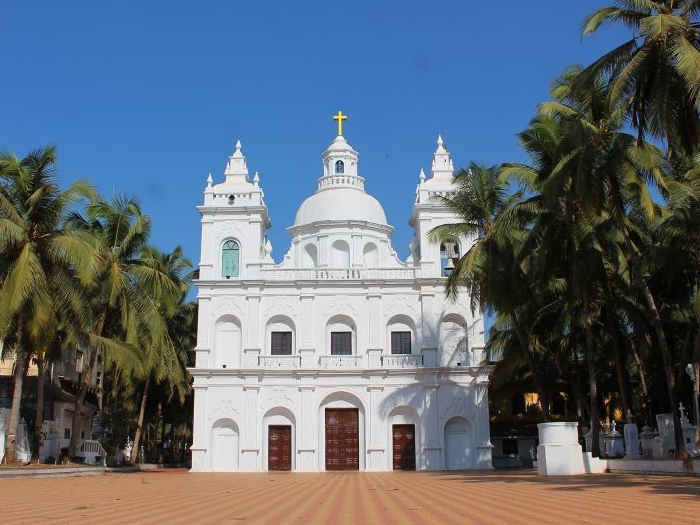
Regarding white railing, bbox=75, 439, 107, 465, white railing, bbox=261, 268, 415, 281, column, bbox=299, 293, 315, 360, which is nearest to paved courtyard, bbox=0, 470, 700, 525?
column, bbox=299, 293, 315, 360

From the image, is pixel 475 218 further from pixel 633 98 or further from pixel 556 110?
pixel 633 98

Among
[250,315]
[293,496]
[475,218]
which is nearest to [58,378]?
[250,315]

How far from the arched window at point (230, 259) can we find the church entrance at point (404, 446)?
11827mm

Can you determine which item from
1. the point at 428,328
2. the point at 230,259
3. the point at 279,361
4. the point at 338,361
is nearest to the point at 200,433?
the point at 279,361

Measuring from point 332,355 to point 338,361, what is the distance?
57 cm

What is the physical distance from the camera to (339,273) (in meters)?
39.8

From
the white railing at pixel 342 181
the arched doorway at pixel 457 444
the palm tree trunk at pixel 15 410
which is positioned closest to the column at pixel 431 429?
the arched doorway at pixel 457 444

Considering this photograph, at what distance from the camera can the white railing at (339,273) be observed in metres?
39.8

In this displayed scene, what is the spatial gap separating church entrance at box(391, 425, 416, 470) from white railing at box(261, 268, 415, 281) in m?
7.83

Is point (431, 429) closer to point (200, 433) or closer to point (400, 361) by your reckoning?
point (400, 361)

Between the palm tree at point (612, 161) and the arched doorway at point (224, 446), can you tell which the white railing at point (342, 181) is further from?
the palm tree at point (612, 161)

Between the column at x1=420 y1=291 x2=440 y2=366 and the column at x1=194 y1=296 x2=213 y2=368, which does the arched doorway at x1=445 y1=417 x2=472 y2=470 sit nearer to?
the column at x1=420 y1=291 x2=440 y2=366

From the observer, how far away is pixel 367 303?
39500 millimetres

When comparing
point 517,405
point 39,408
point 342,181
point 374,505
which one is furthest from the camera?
point 517,405
